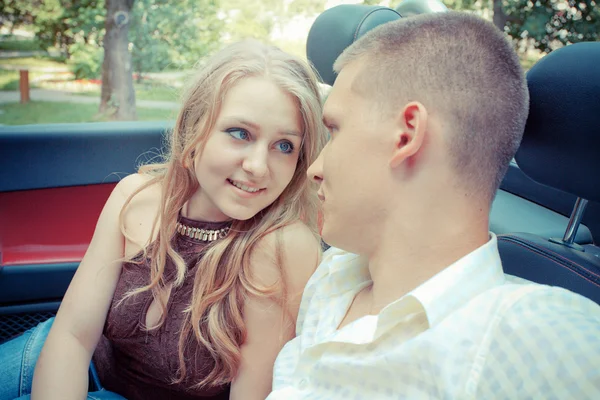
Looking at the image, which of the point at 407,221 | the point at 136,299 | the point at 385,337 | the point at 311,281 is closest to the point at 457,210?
the point at 407,221

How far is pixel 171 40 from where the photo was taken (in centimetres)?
583

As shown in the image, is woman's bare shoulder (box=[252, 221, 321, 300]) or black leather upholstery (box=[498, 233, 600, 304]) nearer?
black leather upholstery (box=[498, 233, 600, 304])

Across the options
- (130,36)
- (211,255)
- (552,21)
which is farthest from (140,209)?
(552,21)

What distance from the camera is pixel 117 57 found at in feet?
16.1

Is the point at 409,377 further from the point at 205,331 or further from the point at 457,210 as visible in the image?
the point at 205,331

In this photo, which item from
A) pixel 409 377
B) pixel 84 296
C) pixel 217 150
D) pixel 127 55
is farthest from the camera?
pixel 127 55

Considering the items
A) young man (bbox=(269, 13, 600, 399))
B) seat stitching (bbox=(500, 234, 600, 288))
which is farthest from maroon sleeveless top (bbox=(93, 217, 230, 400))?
seat stitching (bbox=(500, 234, 600, 288))

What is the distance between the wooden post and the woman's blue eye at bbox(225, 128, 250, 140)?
161 inches

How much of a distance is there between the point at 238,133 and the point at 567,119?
707 millimetres

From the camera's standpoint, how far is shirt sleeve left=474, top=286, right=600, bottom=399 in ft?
2.54

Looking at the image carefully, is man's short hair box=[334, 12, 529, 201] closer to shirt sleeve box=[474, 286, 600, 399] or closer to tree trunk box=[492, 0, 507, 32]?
shirt sleeve box=[474, 286, 600, 399]

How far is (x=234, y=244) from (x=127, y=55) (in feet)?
12.9

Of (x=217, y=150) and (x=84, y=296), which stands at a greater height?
(x=217, y=150)

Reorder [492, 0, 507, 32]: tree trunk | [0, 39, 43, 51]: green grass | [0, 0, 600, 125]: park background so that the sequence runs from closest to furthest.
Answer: [0, 0, 600, 125]: park background
[0, 39, 43, 51]: green grass
[492, 0, 507, 32]: tree trunk
